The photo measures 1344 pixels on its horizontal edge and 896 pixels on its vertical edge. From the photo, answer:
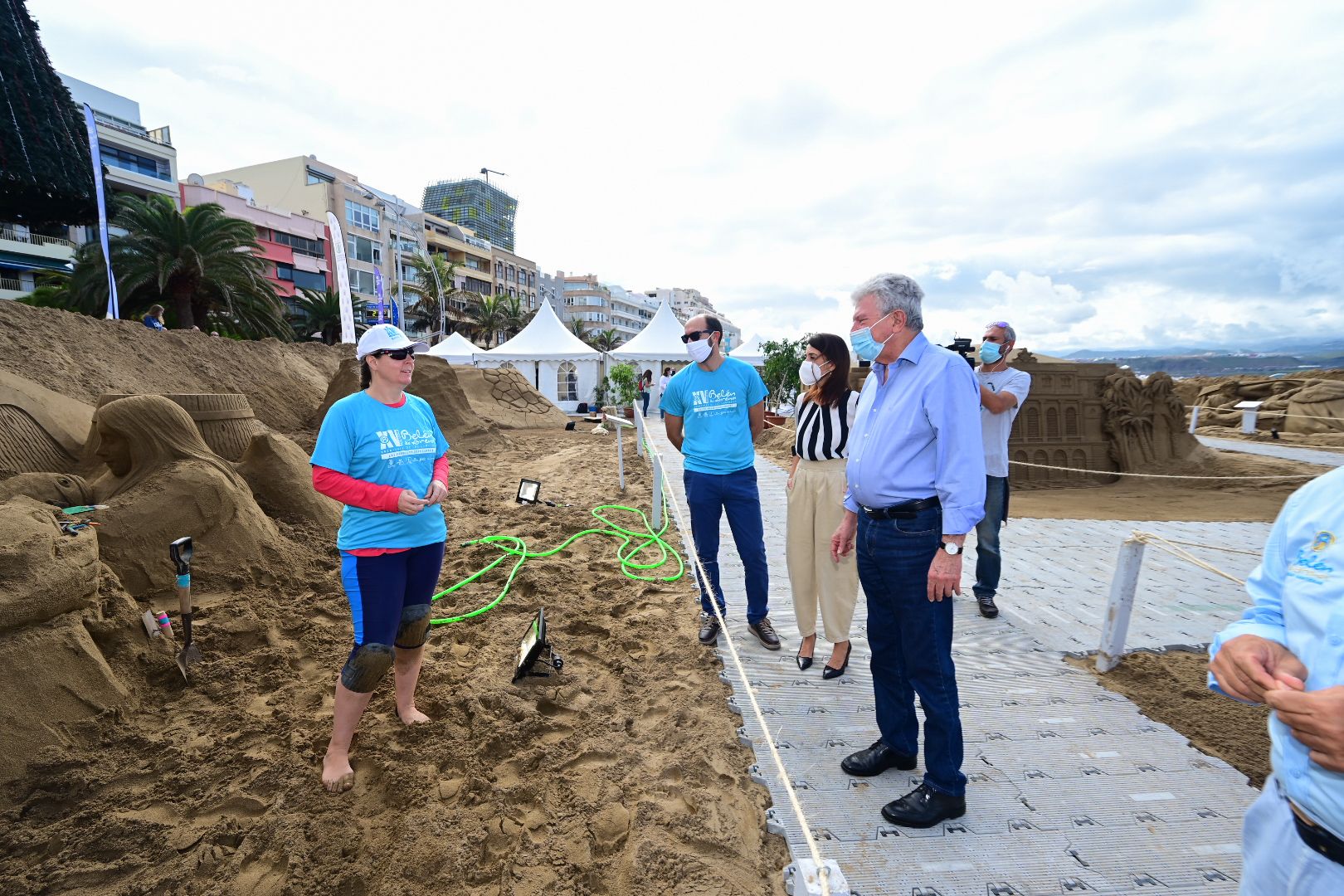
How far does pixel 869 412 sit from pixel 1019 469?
958 centimetres

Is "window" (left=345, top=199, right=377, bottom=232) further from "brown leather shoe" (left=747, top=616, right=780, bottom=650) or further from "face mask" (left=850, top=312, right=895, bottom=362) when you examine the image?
"face mask" (left=850, top=312, right=895, bottom=362)

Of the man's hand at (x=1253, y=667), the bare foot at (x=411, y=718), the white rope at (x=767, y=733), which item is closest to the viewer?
the man's hand at (x=1253, y=667)

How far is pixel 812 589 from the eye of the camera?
3.21m

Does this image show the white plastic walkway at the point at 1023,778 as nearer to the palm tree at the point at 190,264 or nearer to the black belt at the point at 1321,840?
the black belt at the point at 1321,840

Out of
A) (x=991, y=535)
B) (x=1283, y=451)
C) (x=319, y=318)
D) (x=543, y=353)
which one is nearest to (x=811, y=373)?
(x=991, y=535)

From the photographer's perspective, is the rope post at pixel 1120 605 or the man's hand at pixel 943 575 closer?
the man's hand at pixel 943 575

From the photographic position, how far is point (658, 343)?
830 inches

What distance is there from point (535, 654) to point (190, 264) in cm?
1869

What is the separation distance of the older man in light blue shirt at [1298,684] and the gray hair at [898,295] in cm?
118

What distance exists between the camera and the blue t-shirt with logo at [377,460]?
234cm

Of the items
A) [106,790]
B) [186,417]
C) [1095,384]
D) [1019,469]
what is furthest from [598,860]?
[1095,384]

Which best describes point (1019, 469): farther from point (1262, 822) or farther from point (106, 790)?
point (106, 790)

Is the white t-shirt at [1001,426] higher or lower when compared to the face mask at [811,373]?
lower

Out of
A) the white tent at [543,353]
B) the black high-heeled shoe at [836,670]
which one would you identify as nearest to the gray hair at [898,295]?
the black high-heeled shoe at [836,670]
